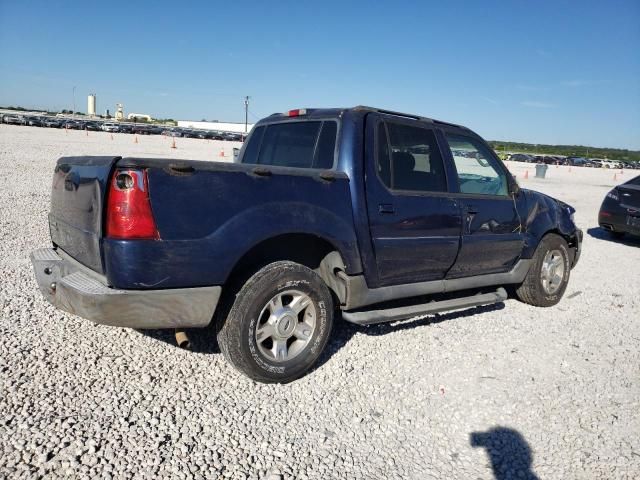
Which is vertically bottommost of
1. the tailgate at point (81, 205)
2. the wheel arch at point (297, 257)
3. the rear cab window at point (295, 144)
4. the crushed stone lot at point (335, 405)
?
the crushed stone lot at point (335, 405)

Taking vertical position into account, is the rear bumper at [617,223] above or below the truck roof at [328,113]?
below

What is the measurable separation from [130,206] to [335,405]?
1.77 metres

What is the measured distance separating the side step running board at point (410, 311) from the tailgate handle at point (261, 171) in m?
1.22

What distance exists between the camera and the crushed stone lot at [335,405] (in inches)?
99.1

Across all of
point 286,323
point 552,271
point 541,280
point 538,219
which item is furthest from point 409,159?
point 552,271

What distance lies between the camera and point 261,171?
10.1 feet

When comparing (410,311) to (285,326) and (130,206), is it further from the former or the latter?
(130,206)

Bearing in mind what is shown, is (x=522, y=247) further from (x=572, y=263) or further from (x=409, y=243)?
(x=409, y=243)

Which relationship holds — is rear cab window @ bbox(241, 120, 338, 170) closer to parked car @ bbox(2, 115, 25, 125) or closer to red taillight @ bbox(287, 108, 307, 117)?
red taillight @ bbox(287, 108, 307, 117)

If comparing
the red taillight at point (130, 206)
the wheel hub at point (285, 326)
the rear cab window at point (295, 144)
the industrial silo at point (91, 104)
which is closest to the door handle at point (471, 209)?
the rear cab window at point (295, 144)

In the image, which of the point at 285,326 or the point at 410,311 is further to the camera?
the point at 410,311

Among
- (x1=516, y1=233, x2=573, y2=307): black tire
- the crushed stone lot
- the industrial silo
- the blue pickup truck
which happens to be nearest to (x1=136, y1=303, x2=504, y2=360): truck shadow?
the crushed stone lot

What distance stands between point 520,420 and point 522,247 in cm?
236

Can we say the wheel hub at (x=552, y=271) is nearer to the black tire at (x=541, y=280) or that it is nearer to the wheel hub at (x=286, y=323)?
the black tire at (x=541, y=280)
